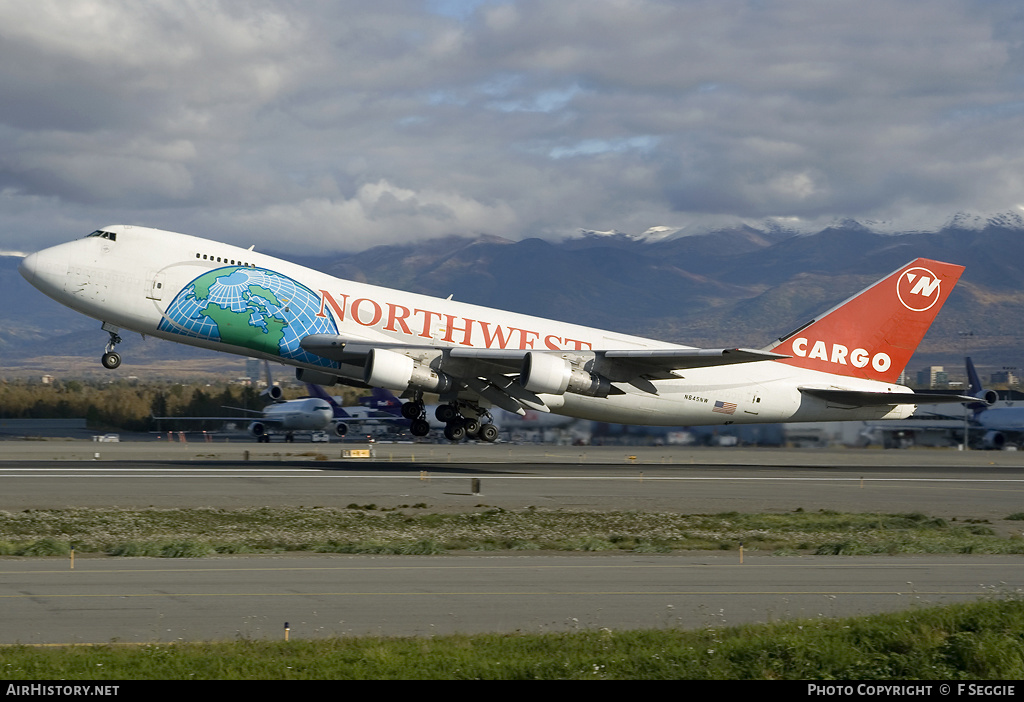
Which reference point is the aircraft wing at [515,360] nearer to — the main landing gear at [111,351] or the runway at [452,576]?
the runway at [452,576]

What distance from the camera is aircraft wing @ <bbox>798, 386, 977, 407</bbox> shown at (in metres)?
41.0

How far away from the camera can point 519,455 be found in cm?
5722

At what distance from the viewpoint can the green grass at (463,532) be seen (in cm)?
2205

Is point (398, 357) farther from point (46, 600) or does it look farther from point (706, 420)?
point (46, 600)

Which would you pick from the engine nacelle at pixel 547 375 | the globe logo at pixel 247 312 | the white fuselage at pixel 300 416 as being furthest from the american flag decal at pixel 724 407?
the white fuselage at pixel 300 416

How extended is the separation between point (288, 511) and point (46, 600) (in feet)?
44.1

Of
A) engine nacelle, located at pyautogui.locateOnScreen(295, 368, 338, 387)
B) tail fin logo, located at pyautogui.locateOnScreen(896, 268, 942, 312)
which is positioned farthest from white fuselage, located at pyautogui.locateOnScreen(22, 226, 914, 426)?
tail fin logo, located at pyautogui.locateOnScreen(896, 268, 942, 312)

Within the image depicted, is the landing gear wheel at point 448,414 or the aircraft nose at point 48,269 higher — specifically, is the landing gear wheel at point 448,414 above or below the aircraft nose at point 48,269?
below

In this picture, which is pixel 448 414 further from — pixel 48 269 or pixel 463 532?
pixel 48 269

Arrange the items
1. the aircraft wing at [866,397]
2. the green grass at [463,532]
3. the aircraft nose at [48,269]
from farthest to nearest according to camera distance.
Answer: the aircraft wing at [866,397] < the aircraft nose at [48,269] < the green grass at [463,532]

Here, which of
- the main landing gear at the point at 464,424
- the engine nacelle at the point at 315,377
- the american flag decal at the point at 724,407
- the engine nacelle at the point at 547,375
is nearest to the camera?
the engine nacelle at the point at 547,375

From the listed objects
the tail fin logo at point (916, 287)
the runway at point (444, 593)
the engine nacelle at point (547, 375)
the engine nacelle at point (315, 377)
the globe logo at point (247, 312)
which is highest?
the tail fin logo at point (916, 287)

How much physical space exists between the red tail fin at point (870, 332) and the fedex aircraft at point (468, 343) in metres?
0.06

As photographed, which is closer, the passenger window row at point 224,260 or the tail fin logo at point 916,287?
the passenger window row at point 224,260
